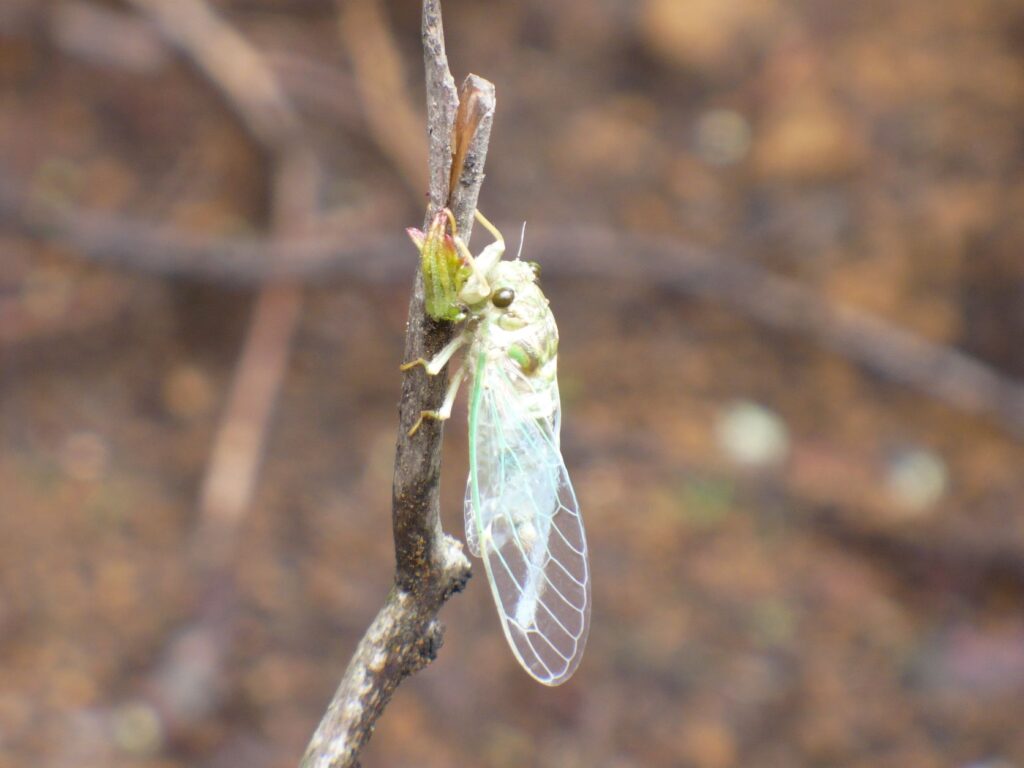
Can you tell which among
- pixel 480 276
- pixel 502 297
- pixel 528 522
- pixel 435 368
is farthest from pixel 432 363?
pixel 528 522

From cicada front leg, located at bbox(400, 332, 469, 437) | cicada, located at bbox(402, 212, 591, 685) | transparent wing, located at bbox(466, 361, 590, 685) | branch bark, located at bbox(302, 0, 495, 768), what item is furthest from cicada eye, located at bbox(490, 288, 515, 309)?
branch bark, located at bbox(302, 0, 495, 768)

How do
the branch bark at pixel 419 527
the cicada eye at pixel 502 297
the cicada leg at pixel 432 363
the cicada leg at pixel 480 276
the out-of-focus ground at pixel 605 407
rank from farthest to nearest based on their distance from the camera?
the out-of-focus ground at pixel 605 407 < the cicada eye at pixel 502 297 < the cicada leg at pixel 480 276 < the cicada leg at pixel 432 363 < the branch bark at pixel 419 527

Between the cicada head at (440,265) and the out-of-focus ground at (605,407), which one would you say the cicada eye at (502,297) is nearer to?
the cicada head at (440,265)

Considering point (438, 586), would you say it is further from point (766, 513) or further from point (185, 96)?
point (185, 96)

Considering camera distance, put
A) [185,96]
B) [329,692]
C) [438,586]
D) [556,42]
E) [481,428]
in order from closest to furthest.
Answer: [438,586]
[481,428]
[329,692]
[185,96]
[556,42]

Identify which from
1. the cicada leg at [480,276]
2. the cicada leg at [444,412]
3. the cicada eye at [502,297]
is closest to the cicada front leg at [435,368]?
the cicada leg at [444,412]

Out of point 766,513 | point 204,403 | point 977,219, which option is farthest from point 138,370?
point 977,219
